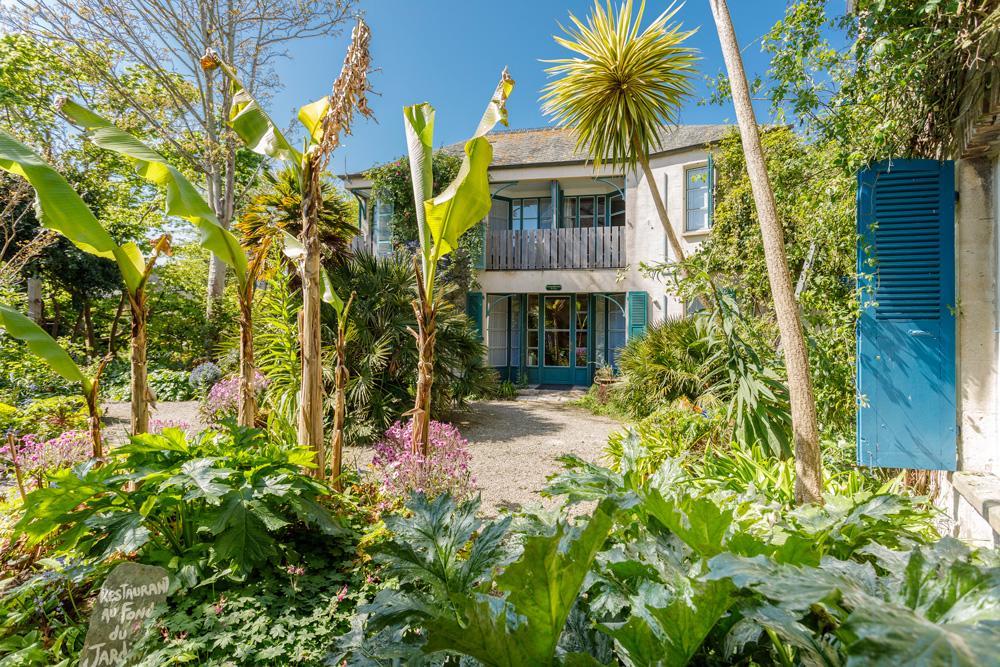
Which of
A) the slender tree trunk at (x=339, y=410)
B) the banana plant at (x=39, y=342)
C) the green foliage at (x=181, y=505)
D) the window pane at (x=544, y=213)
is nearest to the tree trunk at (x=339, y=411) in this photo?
the slender tree trunk at (x=339, y=410)

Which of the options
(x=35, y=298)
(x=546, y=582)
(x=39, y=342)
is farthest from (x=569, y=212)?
(x=35, y=298)

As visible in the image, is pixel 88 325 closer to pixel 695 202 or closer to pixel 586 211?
pixel 586 211

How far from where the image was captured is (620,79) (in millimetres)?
5301

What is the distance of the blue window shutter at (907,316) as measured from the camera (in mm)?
3059

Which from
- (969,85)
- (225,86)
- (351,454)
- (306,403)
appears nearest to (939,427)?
(969,85)

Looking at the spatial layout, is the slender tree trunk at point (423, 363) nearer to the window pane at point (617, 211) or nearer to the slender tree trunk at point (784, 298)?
the slender tree trunk at point (784, 298)

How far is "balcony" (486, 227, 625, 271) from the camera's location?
12539 millimetres

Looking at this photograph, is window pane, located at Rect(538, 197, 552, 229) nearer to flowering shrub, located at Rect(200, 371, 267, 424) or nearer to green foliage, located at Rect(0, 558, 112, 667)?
flowering shrub, located at Rect(200, 371, 267, 424)

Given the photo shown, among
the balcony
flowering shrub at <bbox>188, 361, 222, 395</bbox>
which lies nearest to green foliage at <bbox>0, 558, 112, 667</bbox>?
flowering shrub at <bbox>188, 361, 222, 395</bbox>

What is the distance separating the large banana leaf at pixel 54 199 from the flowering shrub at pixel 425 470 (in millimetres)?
2268

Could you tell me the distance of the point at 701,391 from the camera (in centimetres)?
652

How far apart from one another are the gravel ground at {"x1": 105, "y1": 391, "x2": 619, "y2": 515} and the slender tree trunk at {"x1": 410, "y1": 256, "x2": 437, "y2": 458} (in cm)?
99

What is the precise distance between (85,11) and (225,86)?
3061 millimetres

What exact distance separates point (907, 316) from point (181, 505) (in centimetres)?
462
